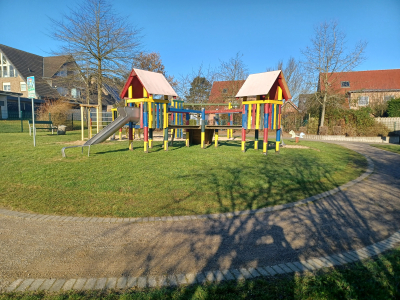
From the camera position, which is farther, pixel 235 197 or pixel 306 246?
pixel 235 197

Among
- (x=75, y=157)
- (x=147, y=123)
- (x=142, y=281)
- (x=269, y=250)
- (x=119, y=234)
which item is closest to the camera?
(x=142, y=281)

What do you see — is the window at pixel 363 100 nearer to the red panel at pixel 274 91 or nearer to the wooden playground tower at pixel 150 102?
the red panel at pixel 274 91

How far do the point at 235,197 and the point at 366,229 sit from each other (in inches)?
97.6

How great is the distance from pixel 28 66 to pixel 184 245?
46.5 metres

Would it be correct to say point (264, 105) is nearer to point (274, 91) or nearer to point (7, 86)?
point (274, 91)

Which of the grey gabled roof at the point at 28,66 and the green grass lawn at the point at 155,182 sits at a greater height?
the grey gabled roof at the point at 28,66

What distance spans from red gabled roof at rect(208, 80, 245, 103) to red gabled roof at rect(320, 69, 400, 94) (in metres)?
13.3

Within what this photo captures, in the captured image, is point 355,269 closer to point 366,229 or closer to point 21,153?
point 366,229

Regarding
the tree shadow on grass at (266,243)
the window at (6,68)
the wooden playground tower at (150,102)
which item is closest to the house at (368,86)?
the wooden playground tower at (150,102)

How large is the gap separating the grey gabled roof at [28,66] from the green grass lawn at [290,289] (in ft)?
137

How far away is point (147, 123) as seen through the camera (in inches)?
463

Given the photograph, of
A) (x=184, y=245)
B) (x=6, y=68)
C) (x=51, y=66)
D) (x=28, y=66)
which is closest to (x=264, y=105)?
(x=184, y=245)

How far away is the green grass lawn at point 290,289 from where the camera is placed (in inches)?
103

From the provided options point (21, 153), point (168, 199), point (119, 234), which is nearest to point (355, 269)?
point (119, 234)
